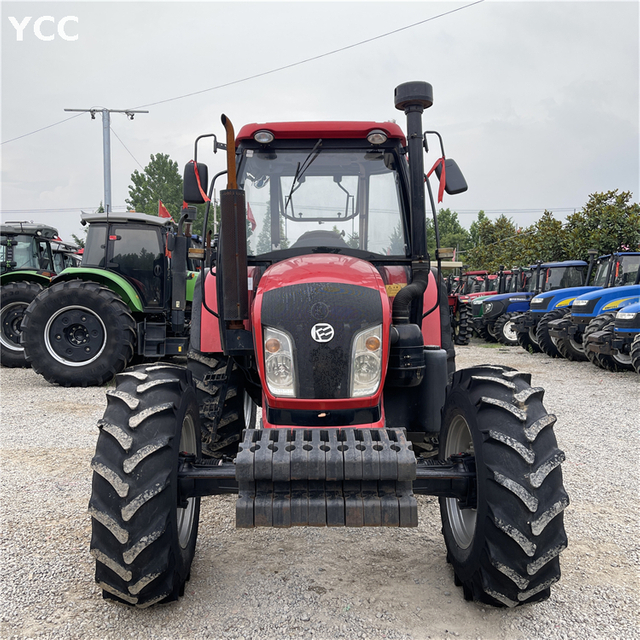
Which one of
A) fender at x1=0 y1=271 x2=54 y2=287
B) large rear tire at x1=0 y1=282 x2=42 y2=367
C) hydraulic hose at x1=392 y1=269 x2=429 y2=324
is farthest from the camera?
fender at x1=0 y1=271 x2=54 y2=287

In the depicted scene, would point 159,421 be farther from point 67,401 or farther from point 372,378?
point 67,401

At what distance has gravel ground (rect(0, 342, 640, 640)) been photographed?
2.57m

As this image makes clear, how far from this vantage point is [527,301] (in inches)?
659

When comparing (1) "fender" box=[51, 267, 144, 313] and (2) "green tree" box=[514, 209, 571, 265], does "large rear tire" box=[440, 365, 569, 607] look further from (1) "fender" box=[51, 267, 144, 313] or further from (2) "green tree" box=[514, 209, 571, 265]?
(2) "green tree" box=[514, 209, 571, 265]

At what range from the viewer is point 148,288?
9562 mm

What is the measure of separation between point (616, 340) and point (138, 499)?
9.01m

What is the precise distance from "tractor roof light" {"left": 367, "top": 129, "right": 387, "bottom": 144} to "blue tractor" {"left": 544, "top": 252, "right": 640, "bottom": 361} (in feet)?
26.7

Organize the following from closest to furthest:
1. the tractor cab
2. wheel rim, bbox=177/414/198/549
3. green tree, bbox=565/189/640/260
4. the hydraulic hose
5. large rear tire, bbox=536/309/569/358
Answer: wheel rim, bbox=177/414/198/549 → the hydraulic hose → the tractor cab → large rear tire, bbox=536/309/569/358 → green tree, bbox=565/189/640/260

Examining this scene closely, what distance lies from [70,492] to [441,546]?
273cm

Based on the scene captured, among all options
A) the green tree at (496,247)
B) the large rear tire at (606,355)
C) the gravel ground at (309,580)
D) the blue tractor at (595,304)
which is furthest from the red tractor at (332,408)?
the green tree at (496,247)

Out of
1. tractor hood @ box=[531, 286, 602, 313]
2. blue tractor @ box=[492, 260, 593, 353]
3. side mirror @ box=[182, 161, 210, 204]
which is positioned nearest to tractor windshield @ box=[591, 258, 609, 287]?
tractor hood @ box=[531, 286, 602, 313]

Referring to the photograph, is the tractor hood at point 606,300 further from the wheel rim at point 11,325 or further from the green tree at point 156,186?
the green tree at point 156,186

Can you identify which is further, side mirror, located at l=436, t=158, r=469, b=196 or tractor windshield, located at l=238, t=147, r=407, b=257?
tractor windshield, located at l=238, t=147, r=407, b=257

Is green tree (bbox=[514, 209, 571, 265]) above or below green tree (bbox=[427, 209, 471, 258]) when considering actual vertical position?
below
